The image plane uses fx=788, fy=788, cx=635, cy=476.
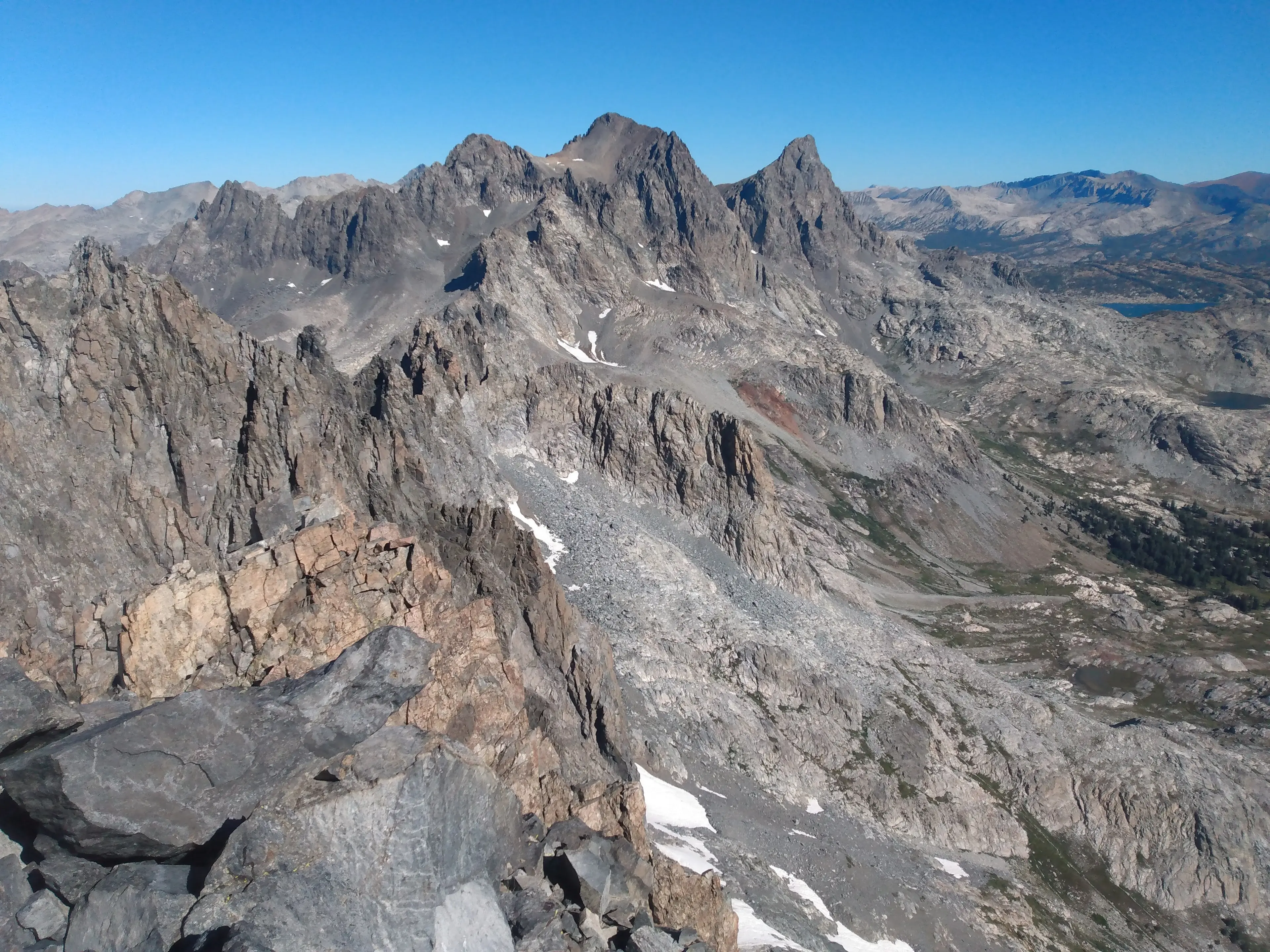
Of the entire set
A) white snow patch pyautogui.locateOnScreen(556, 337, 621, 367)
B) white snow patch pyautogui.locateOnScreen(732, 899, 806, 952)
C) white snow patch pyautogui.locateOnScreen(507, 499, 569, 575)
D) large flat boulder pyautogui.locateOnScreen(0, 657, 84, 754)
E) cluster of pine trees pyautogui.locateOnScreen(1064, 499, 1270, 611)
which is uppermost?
white snow patch pyautogui.locateOnScreen(556, 337, 621, 367)

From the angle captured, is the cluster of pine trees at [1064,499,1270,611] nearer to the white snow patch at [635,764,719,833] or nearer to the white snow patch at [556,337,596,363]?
the white snow patch at [556,337,596,363]

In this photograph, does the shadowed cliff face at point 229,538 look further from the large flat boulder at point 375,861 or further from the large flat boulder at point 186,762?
the large flat boulder at point 375,861

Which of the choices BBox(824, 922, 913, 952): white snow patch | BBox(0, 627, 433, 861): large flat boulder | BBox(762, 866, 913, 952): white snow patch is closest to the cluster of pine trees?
BBox(824, 922, 913, 952): white snow patch

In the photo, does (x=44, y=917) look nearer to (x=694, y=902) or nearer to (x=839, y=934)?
(x=694, y=902)

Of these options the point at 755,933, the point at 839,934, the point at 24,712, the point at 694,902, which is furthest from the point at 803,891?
the point at 24,712

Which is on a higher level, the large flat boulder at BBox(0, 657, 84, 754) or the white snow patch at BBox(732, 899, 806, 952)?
the large flat boulder at BBox(0, 657, 84, 754)

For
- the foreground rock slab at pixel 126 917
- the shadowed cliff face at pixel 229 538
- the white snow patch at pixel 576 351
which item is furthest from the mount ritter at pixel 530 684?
the white snow patch at pixel 576 351
